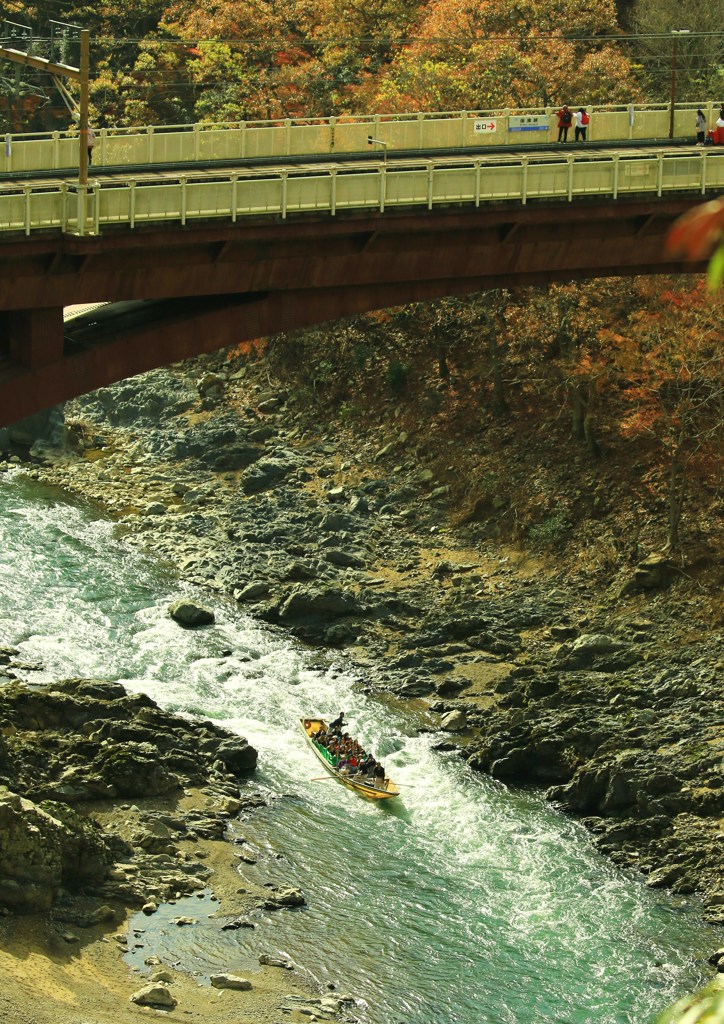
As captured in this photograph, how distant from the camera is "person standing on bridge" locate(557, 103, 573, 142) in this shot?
46.9m

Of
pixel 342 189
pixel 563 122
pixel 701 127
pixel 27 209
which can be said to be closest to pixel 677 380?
pixel 701 127

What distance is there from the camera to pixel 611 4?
6912 cm

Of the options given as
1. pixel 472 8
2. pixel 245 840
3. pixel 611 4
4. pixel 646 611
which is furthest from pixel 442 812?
pixel 611 4

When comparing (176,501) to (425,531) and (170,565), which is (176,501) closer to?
(170,565)

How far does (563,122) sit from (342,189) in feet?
43.9

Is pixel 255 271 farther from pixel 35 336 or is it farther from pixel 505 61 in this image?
pixel 505 61

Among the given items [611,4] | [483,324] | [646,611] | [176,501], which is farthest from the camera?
[611,4]

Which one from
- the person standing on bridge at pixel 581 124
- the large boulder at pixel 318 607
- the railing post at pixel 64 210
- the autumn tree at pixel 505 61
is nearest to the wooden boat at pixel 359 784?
the large boulder at pixel 318 607

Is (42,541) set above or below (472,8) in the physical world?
below

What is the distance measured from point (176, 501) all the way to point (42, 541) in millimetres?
7264

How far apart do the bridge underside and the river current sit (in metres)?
11.4

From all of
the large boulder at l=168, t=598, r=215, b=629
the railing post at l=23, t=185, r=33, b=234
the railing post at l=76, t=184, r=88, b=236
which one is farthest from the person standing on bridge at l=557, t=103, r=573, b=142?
the railing post at l=23, t=185, r=33, b=234

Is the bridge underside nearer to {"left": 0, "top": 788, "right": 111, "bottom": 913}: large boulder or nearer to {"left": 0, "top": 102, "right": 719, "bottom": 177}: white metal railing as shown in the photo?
{"left": 0, "top": 102, "right": 719, "bottom": 177}: white metal railing

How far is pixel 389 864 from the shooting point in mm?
34969
